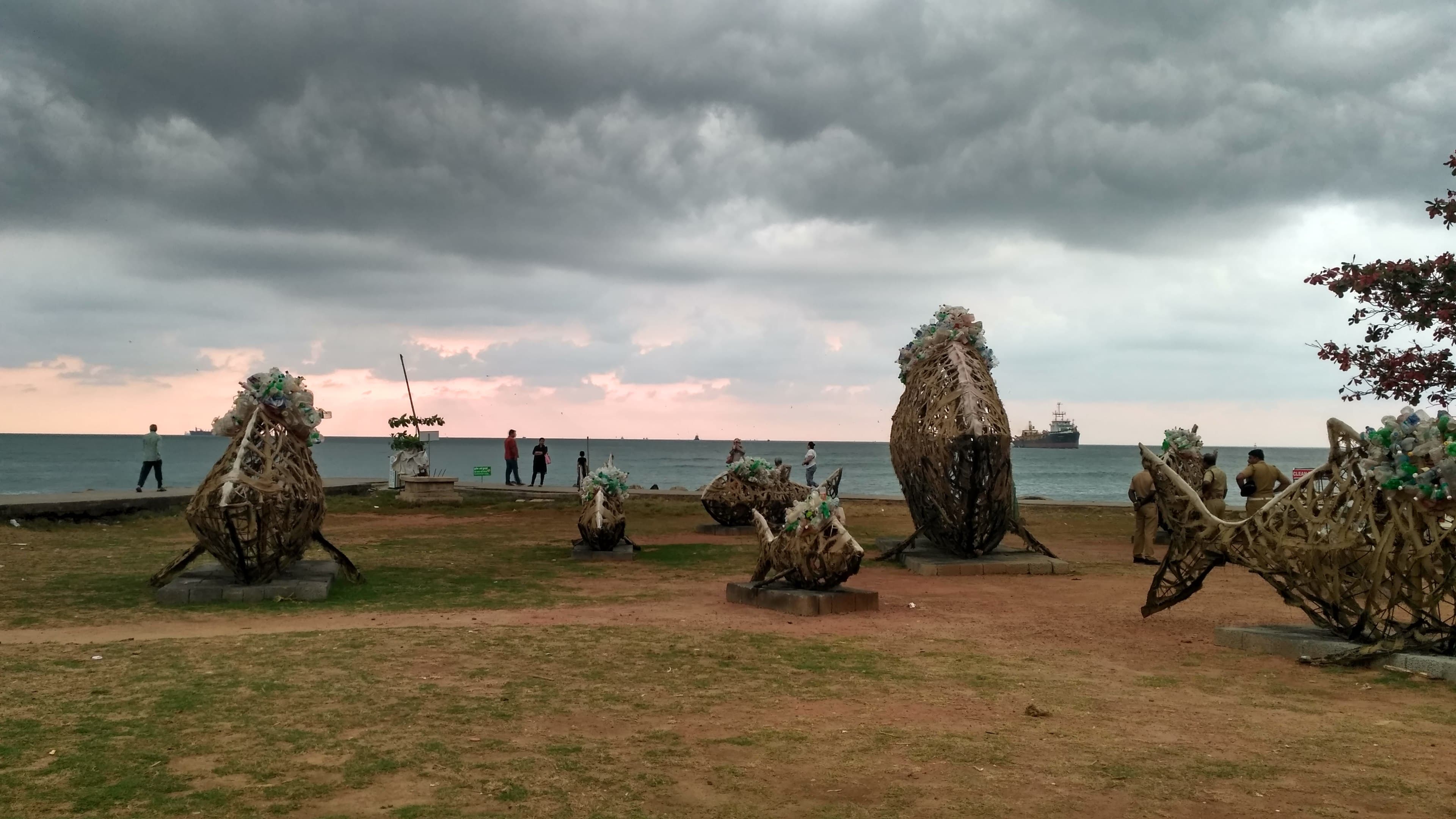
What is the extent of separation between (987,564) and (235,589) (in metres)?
9.60

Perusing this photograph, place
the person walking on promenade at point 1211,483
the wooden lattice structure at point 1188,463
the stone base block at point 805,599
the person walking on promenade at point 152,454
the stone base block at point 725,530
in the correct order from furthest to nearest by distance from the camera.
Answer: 1. the person walking on promenade at point 152,454
2. the stone base block at point 725,530
3. the wooden lattice structure at point 1188,463
4. the person walking on promenade at point 1211,483
5. the stone base block at point 805,599

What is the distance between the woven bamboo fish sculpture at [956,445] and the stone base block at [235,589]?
7.53 meters

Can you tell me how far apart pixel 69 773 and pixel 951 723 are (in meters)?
4.90

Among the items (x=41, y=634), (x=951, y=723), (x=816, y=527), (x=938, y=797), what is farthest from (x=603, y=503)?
(x=938, y=797)

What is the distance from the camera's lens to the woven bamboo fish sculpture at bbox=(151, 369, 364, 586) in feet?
40.9

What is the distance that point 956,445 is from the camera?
15.7 metres

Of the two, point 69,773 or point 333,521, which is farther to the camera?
point 333,521

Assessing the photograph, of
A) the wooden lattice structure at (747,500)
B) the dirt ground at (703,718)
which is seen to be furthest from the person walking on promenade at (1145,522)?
the wooden lattice structure at (747,500)

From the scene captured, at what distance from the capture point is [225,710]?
282 inches

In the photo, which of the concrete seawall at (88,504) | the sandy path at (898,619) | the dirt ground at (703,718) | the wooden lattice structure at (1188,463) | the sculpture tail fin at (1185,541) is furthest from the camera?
the concrete seawall at (88,504)

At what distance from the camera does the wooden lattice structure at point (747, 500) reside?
2266 centimetres

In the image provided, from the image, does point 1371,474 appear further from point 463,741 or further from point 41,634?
point 41,634

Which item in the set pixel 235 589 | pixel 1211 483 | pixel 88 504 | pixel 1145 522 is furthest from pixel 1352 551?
pixel 88 504

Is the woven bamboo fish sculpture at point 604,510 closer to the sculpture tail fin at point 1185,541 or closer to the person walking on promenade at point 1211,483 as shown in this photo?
the sculpture tail fin at point 1185,541
